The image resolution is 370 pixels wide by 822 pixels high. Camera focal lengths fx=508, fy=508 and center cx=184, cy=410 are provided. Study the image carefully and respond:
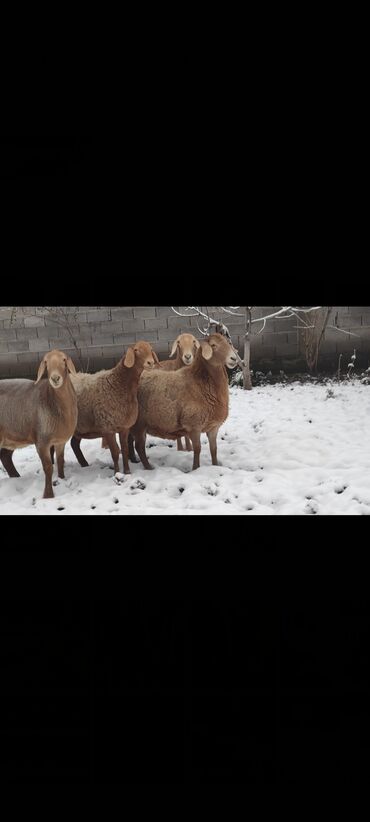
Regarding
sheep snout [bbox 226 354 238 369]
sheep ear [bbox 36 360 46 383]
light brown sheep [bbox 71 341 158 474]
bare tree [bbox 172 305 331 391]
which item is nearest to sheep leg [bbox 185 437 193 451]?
light brown sheep [bbox 71 341 158 474]

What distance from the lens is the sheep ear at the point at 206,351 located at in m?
3.50

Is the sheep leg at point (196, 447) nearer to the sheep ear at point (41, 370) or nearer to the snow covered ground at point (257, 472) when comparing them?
the snow covered ground at point (257, 472)

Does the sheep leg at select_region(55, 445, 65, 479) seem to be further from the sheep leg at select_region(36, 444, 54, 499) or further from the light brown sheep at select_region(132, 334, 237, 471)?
the light brown sheep at select_region(132, 334, 237, 471)

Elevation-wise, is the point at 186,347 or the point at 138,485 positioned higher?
the point at 186,347

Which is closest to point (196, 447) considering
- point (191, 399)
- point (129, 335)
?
point (191, 399)

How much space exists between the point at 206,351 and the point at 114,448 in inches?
37.1

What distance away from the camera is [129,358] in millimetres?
3510

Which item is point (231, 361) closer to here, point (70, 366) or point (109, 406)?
point (109, 406)

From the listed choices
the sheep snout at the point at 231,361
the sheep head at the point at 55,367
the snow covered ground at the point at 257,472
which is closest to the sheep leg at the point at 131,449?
the snow covered ground at the point at 257,472

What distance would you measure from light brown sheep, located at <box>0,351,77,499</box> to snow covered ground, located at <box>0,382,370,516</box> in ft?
0.60

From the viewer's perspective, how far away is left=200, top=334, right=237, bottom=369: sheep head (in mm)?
3455

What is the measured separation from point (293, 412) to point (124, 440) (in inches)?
47.6

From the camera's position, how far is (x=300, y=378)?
3418 millimetres
